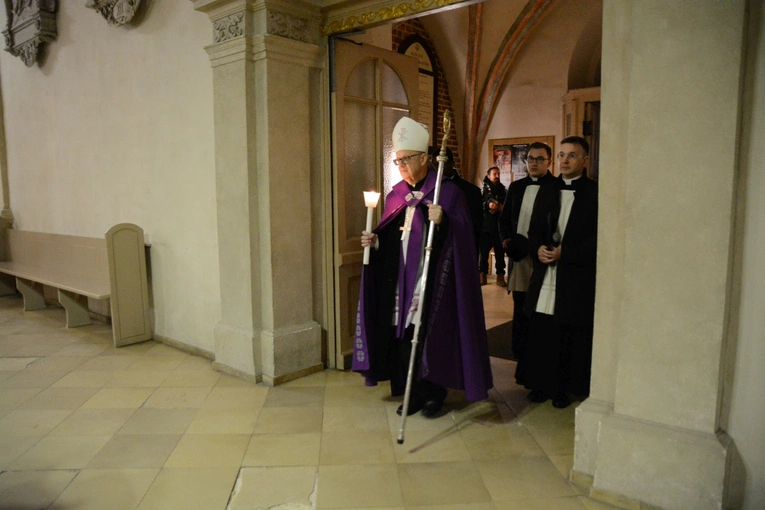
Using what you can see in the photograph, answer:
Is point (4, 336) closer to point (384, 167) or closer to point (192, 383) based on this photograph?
point (192, 383)

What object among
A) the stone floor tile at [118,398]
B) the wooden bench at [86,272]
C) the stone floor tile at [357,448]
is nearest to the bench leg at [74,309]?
the wooden bench at [86,272]

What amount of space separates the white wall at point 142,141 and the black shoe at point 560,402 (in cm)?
267

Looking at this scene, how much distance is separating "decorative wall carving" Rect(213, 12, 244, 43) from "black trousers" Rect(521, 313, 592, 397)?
2767 millimetres

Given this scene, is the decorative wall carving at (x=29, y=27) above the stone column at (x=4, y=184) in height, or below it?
above

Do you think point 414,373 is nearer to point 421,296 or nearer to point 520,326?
point 421,296

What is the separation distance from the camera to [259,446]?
3107 millimetres

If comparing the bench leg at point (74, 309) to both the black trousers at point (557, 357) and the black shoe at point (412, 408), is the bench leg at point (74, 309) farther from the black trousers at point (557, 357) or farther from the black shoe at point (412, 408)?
the black trousers at point (557, 357)

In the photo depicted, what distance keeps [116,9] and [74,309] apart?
302cm

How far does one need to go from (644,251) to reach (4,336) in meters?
5.86

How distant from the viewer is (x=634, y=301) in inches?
93.3

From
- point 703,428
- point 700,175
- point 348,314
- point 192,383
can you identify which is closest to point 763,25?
point 700,175

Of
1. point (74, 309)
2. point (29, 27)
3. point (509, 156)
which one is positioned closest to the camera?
point (74, 309)

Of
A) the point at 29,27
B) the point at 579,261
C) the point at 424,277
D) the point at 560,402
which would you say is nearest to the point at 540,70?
the point at 579,261

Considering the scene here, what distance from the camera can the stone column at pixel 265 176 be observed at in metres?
3.90
